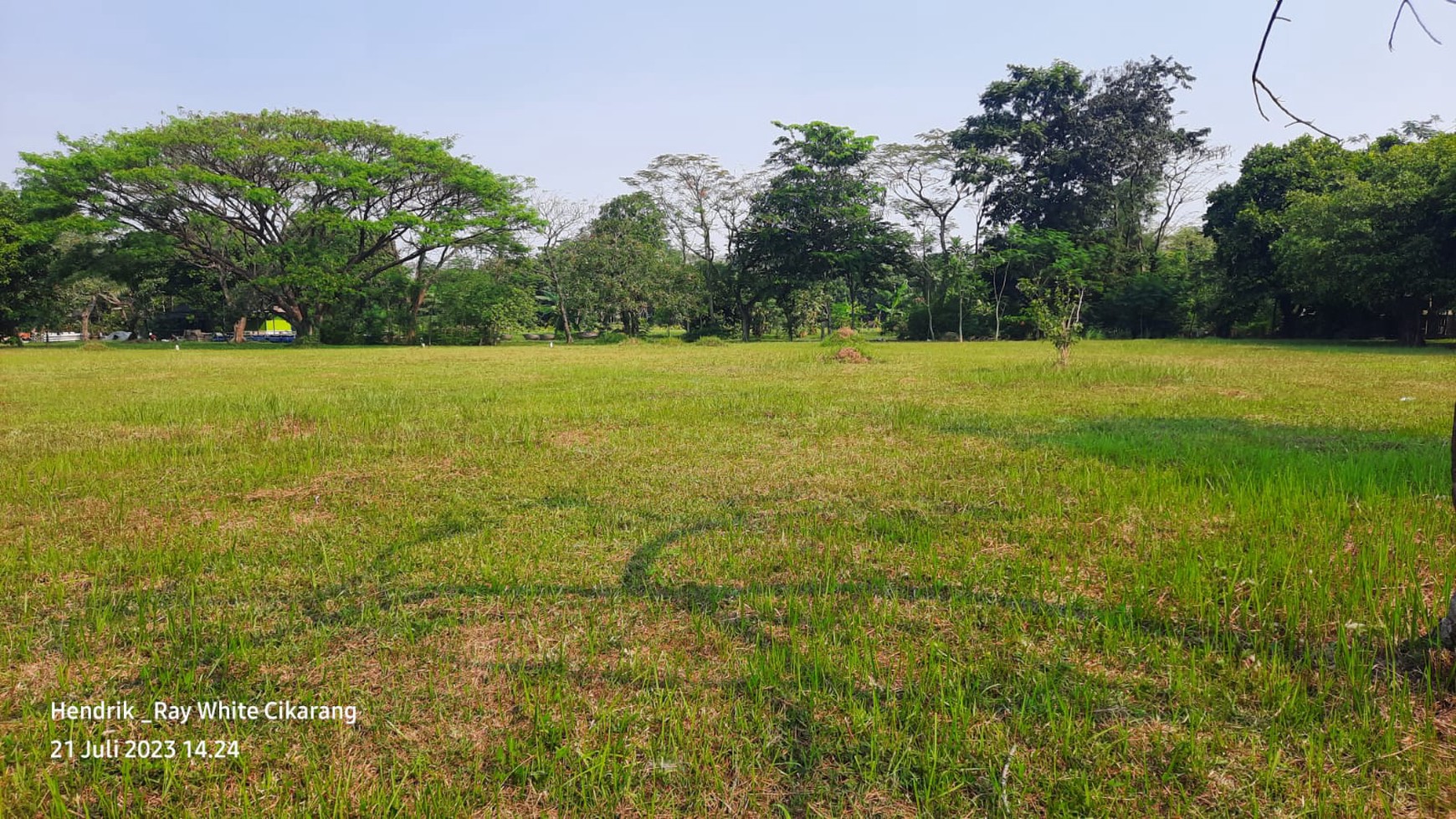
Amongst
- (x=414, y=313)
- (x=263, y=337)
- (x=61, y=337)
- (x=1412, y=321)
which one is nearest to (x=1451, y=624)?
(x=1412, y=321)

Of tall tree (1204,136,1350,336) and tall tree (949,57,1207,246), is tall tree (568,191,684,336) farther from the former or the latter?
tall tree (1204,136,1350,336)

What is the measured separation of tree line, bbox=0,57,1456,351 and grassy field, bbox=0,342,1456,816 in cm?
2153

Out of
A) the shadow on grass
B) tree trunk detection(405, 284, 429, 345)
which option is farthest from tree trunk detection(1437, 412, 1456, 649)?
tree trunk detection(405, 284, 429, 345)

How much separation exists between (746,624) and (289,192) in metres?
35.9

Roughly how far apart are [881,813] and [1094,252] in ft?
126

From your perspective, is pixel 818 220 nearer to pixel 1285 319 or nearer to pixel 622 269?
pixel 622 269

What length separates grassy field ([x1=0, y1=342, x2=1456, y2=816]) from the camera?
1736 millimetres

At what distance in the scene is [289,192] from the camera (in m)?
30.3

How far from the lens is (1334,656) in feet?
7.29

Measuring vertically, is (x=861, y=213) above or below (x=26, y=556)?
above

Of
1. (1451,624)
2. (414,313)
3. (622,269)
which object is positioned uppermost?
(622,269)

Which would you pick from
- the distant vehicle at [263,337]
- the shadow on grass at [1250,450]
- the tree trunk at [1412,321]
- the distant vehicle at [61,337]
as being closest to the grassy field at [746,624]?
the shadow on grass at [1250,450]

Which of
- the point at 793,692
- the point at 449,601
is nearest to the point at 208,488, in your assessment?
the point at 449,601

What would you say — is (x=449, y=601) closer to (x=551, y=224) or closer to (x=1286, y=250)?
(x=1286, y=250)
